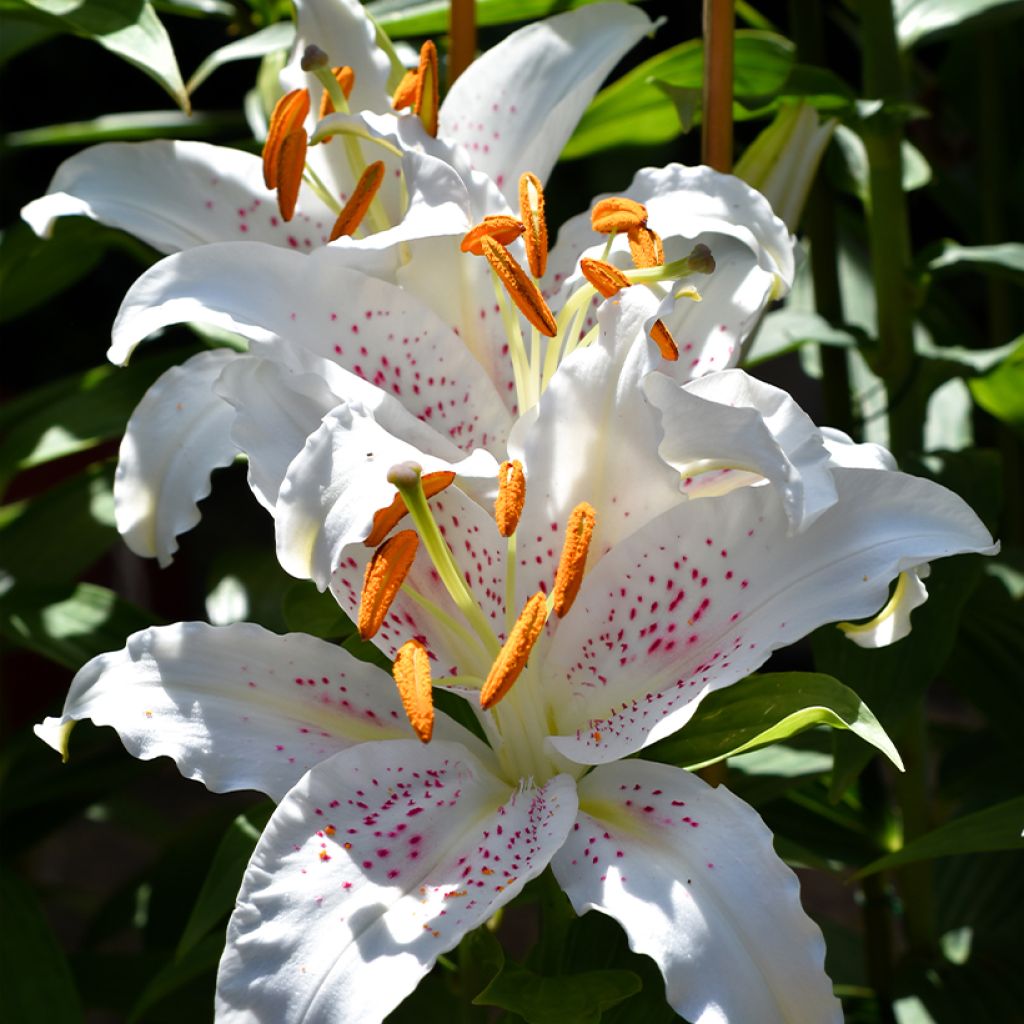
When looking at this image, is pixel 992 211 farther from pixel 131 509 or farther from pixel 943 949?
pixel 131 509

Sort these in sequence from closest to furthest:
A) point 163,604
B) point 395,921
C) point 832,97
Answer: point 395,921
point 832,97
point 163,604

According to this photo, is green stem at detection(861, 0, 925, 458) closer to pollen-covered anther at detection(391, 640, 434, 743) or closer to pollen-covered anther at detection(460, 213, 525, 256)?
pollen-covered anther at detection(460, 213, 525, 256)

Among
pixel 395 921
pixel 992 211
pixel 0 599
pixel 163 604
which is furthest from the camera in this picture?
pixel 163 604

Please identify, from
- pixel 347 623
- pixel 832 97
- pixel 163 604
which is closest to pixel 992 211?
pixel 832 97

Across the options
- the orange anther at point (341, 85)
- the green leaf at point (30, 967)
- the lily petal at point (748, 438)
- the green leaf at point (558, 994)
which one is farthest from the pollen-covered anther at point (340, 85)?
the green leaf at point (30, 967)

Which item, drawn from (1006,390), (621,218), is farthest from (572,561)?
(1006,390)

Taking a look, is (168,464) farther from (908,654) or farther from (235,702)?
(908,654)

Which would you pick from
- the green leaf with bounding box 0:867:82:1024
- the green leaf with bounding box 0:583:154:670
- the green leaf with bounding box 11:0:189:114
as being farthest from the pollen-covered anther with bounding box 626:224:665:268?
the green leaf with bounding box 0:867:82:1024
